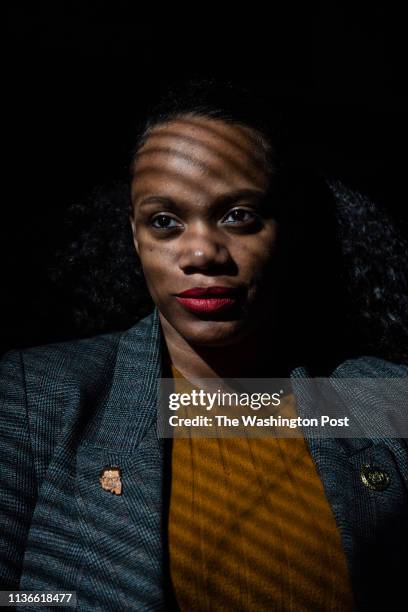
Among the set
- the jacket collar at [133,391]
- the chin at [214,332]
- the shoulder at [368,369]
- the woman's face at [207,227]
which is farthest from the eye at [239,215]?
the shoulder at [368,369]

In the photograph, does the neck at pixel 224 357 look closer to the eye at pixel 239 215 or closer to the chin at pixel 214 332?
the chin at pixel 214 332

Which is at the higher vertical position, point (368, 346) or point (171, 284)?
point (368, 346)

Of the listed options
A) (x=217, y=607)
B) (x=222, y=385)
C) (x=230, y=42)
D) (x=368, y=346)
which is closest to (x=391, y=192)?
(x=368, y=346)

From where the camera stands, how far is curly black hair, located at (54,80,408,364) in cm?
176

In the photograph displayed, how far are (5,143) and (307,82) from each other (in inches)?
47.8

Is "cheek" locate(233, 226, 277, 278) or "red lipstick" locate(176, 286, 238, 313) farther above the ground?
"cheek" locate(233, 226, 277, 278)

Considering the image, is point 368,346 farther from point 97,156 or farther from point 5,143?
point 5,143

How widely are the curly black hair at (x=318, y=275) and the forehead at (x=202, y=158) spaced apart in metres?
0.41

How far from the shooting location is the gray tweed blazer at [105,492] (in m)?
1.18

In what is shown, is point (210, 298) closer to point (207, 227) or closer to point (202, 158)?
point (207, 227)

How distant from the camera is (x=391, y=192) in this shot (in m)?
1.89

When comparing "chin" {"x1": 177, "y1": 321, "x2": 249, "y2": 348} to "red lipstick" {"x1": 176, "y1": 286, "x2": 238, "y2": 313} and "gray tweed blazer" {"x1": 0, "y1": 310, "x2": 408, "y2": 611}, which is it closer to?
"red lipstick" {"x1": 176, "y1": 286, "x2": 238, "y2": 313}
